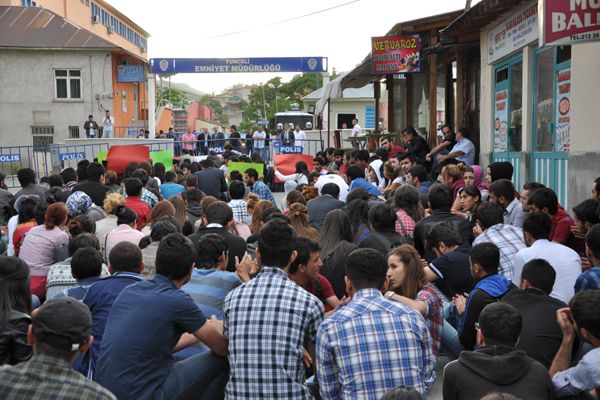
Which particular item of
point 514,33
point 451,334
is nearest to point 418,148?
point 514,33

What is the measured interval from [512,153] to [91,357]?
1082 cm

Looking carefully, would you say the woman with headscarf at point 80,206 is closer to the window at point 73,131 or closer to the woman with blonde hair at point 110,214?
the woman with blonde hair at point 110,214

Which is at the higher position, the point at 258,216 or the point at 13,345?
the point at 258,216

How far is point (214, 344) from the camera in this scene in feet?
16.7

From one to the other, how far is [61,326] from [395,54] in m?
16.3

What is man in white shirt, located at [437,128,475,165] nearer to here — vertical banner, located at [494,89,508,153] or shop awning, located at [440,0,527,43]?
vertical banner, located at [494,89,508,153]

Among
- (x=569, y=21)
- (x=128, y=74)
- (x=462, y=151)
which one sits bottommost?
(x=462, y=151)

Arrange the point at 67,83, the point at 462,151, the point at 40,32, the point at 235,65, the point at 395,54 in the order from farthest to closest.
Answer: the point at 67,83 → the point at 40,32 → the point at 235,65 → the point at 395,54 → the point at 462,151

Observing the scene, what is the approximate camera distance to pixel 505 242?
7266 mm

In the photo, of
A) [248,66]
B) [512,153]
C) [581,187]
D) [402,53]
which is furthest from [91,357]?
[248,66]

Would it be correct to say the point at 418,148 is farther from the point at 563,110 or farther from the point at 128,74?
the point at 128,74

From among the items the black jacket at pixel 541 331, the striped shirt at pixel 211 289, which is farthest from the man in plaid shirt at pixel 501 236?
the striped shirt at pixel 211 289

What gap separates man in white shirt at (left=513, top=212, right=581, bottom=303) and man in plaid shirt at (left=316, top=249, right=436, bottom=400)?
86.7 inches

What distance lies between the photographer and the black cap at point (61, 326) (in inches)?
150
